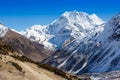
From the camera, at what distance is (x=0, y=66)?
35.3 m

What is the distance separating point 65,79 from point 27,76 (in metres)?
9.61

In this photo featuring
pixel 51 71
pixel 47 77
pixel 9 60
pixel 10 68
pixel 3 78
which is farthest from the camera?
pixel 51 71

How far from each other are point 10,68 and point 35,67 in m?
7.22

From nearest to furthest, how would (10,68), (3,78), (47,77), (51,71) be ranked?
(3,78), (10,68), (47,77), (51,71)

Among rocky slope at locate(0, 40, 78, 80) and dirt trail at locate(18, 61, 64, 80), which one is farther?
dirt trail at locate(18, 61, 64, 80)

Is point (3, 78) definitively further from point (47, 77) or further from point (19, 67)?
point (47, 77)

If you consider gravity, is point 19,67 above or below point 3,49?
below

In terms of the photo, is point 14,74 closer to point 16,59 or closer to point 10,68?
point 10,68

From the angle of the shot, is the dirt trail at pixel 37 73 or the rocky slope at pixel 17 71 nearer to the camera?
the rocky slope at pixel 17 71

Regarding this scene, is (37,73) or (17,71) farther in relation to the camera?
(37,73)

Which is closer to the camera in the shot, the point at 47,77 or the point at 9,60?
the point at 9,60

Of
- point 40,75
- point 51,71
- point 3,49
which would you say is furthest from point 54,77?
point 3,49

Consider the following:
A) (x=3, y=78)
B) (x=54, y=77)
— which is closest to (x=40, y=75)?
(x=54, y=77)

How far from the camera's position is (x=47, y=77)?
135 ft
